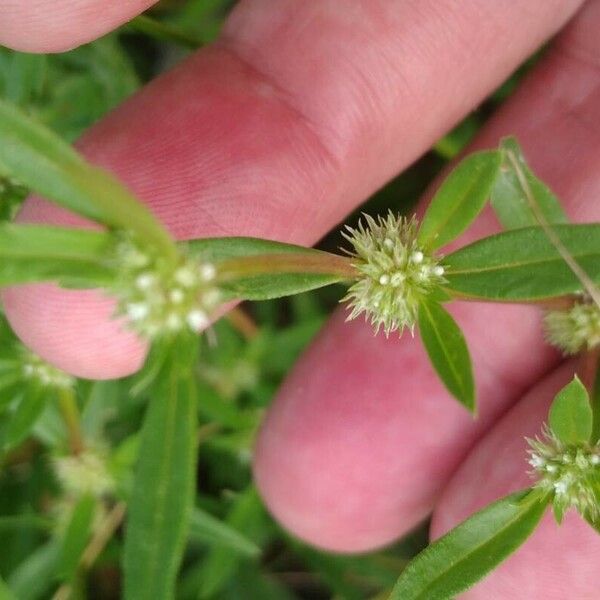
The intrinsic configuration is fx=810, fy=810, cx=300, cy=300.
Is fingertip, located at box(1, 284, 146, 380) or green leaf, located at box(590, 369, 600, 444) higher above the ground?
green leaf, located at box(590, 369, 600, 444)

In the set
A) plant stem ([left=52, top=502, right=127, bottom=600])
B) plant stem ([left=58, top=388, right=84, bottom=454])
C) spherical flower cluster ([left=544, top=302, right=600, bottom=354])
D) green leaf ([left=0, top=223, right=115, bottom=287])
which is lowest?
plant stem ([left=52, top=502, right=127, bottom=600])

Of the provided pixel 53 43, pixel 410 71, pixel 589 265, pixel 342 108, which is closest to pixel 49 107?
pixel 53 43

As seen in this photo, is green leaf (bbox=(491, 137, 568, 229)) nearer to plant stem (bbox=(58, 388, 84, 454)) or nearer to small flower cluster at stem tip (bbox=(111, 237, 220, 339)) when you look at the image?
small flower cluster at stem tip (bbox=(111, 237, 220, 339))

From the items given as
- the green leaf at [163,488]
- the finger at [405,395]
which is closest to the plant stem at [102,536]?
the finger at [405,395]

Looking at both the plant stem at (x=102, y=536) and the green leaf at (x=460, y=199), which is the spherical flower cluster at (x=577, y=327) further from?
the plant stem at (x=102, y=536)

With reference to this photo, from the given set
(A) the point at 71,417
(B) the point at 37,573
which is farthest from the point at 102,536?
(A) the point at 71,417

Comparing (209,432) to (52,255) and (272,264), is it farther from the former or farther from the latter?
(52,255)

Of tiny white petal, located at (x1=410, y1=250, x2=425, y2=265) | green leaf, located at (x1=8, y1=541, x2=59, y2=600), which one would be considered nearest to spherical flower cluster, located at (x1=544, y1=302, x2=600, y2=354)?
Result: tiny white petal, located at (x1=410, y1=250, x2=425, y2=265)
